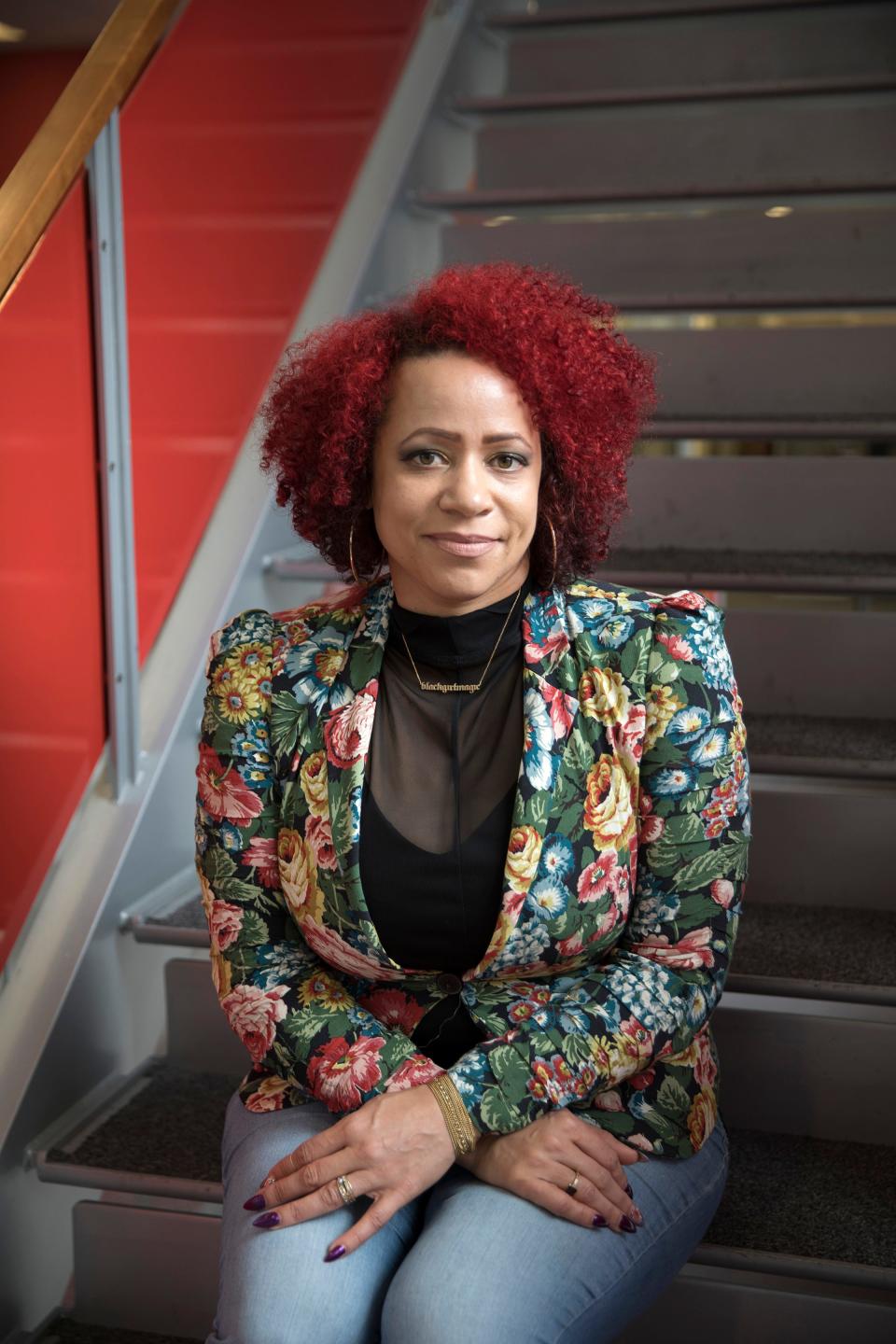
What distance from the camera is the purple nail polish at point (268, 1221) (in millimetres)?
1421

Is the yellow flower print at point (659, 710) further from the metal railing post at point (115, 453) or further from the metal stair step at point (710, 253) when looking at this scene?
the metal stair step at point (710, 253)

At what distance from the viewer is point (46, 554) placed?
1.98m

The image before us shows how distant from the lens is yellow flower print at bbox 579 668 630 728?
62.3 inches

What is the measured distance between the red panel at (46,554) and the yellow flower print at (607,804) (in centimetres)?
86

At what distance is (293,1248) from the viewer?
140 cm

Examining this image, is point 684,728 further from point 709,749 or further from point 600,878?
point 600,878

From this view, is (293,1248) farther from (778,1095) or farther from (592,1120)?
(778,1095)

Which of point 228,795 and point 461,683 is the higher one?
point 461,683

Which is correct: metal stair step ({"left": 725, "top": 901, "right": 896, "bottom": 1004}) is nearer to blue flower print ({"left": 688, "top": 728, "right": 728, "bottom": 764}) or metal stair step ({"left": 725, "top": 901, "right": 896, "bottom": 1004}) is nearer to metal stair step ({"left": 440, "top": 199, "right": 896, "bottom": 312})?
blue flower print ({"left": 688, "top": 728, "right": 728, "bottom": 764})

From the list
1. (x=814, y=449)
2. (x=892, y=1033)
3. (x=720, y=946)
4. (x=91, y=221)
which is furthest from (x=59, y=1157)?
(x=814, y=449)

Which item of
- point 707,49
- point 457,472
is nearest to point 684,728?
point 457,472

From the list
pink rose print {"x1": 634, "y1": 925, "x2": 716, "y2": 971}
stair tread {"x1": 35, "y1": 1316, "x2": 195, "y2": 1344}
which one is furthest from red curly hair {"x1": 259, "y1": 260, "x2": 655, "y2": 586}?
stair tread {"x1": 35, "y1": 1316, "x2": 195, "y2": 1344}

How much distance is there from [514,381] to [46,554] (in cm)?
78

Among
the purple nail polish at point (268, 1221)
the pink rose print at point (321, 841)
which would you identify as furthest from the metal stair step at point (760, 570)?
the purple nail polish at point (268, 1221)
